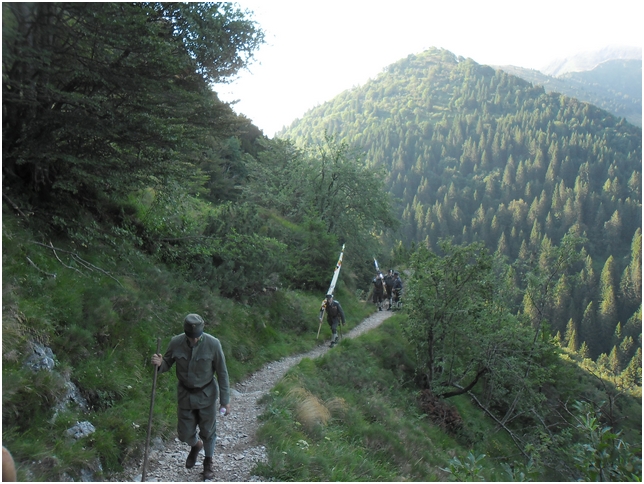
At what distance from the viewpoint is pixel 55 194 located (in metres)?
8.59

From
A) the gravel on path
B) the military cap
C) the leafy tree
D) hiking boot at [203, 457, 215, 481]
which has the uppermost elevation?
the leafy tree

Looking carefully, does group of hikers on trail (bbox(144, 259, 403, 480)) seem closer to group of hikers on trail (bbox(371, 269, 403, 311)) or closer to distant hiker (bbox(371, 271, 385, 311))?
group of hikers on trail (bbox(371, 269, 403, 311))

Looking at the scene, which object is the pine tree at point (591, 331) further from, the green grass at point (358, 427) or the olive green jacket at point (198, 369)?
the olive green jacket at point (198, 369)

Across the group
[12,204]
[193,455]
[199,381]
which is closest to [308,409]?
[193,455]

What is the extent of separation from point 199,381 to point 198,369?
144mm

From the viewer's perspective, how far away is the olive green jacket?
17.2ft

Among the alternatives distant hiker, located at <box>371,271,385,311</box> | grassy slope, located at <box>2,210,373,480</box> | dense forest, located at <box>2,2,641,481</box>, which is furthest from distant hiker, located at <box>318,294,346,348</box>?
distant hiker, located at <box>371,271,385,311</box>

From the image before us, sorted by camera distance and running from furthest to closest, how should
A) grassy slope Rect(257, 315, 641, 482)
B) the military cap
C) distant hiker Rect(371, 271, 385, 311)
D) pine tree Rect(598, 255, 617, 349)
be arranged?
pine tree Rect(598, 255, 617, 349) → distant hiker Rect(371, 271, 385, 311) → grassy slope Rect(257, 315, 641, 482) → the military cap

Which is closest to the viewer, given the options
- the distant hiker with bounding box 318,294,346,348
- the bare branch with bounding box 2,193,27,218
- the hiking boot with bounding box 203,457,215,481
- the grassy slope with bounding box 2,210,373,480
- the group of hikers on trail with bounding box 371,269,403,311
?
the grassy slope with bounding box 2,210,373,480

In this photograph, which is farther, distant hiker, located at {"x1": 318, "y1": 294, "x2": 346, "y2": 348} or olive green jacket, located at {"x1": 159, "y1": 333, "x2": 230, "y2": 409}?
distant hiker, located at {"x1": 318, "y1": 294, "x2": 346, "y2": 348}

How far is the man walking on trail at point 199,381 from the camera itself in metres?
5.25

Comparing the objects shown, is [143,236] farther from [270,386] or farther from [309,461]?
[309,461]

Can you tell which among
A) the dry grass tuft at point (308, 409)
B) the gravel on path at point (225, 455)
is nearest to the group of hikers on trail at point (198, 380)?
the gravel on path at point (225, 455)

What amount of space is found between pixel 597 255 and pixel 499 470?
481 ft
